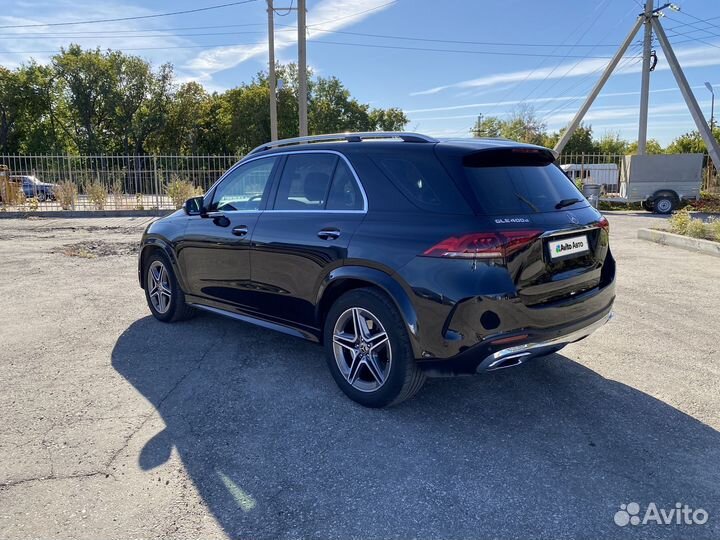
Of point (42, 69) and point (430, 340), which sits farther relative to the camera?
point (42, 69)

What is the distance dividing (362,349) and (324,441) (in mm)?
685

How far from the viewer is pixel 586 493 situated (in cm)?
275

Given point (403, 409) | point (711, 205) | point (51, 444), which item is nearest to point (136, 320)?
point (51, 444)

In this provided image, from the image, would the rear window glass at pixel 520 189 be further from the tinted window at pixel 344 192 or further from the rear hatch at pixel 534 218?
the tinted window at pixel 344 192

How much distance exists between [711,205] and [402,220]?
859 inches

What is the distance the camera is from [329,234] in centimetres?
381

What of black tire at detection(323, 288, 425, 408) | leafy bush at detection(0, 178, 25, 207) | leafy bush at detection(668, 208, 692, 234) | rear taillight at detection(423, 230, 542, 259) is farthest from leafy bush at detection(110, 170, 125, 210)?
rear taillight at detection(423, 230, 542, 259)

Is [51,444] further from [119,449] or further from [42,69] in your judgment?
[42,69]

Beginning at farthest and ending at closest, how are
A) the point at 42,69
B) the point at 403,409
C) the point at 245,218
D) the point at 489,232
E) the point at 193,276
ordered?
1. the point at 42,69
2. the point at 193,276
3. the point at 245,218
4. the point at 403,409
5. the point at 489,232

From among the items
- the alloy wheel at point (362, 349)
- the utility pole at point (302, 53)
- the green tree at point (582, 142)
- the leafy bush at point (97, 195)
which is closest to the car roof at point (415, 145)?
the alloy wheel at point (362, 349)

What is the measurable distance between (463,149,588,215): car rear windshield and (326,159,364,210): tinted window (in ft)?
2.61

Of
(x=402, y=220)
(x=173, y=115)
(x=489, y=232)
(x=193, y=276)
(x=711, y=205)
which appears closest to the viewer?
(x=489, y=232)

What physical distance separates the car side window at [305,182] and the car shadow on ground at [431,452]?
1.35 metres

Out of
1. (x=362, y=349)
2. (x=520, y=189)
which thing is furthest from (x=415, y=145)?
(x=362, y=349)
